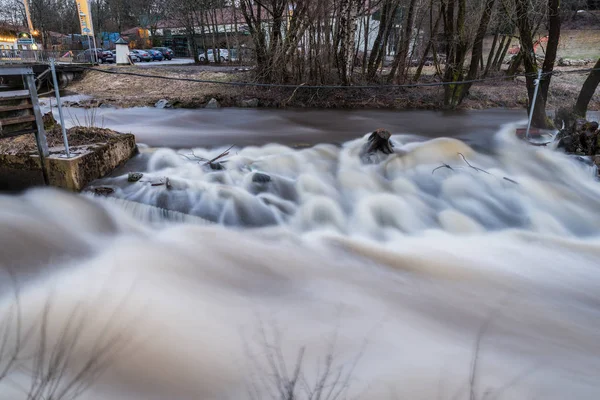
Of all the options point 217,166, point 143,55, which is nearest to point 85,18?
point 143,55

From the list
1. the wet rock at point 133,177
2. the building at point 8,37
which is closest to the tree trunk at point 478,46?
the wet rock at point 133,177

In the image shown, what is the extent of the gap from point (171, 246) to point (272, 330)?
184cm

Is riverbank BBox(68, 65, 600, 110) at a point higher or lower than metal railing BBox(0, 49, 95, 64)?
lower

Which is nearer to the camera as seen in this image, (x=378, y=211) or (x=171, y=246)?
(x=171, y=246)

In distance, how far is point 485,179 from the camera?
650 centimetres

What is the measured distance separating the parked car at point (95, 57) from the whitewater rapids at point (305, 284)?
28.3 m

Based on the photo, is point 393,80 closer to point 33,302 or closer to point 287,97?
point 287,97

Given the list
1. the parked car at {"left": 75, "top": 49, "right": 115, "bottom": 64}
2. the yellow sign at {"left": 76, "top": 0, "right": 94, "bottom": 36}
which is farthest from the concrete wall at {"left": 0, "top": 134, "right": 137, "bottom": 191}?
the parked car at {"left": 75, "top": 49, "right": 115, "bottom": 64}

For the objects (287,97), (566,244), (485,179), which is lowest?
(566,244)

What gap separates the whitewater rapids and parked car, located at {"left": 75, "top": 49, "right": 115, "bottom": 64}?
2833 centimetres

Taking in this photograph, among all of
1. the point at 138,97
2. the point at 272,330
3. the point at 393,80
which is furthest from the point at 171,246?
the point at 393,80

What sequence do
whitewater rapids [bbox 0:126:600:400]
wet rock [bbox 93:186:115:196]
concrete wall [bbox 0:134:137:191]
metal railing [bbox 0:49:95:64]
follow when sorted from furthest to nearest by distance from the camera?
metal railing [bbox 0:49:95:64] < wet rock [bbox 93:186:115:196] < concrete wall [bbox 0:134:137:191] < whitewater rapids [bbox 0:126:600:400]

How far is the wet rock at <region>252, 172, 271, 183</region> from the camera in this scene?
245 inches

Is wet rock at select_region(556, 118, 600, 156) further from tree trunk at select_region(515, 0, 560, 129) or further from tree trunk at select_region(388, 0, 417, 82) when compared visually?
tree trunk at select_region(388, 0, 417, 82)
